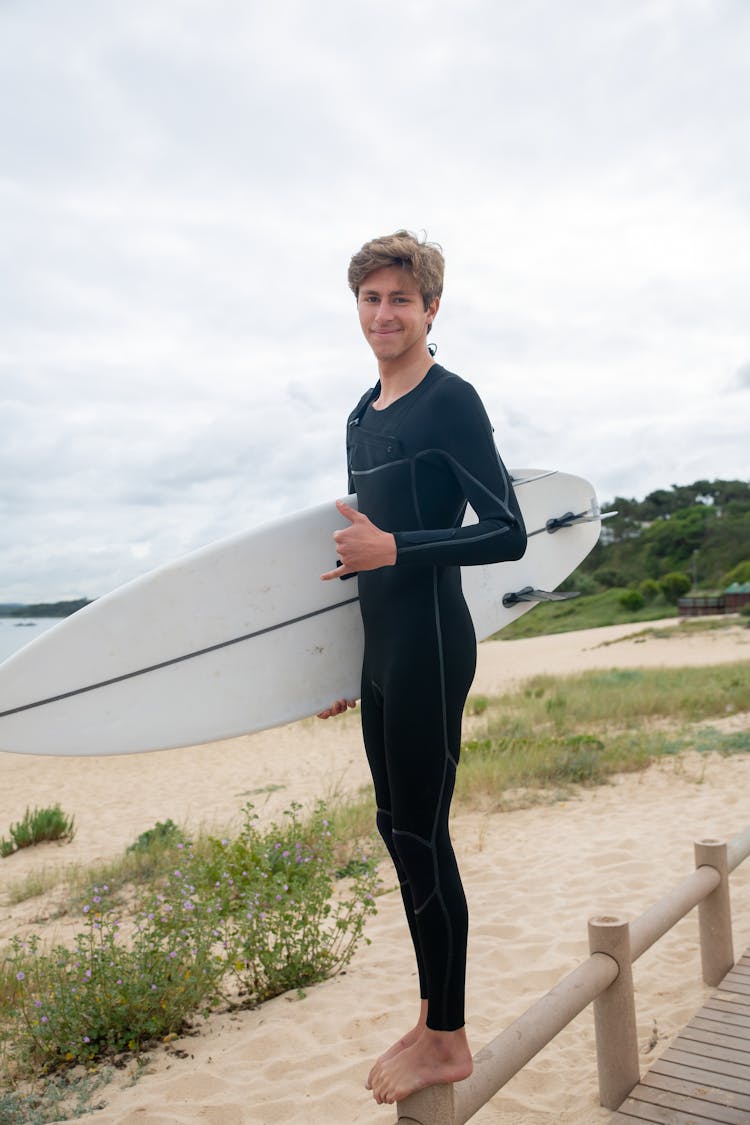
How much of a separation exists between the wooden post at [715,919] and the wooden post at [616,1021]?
2.66 feet

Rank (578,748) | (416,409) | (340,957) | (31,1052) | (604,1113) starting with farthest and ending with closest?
1. (578,748)
2. (340,957)
3. (31,1052)
4. (604,1113)
5. (416,409)

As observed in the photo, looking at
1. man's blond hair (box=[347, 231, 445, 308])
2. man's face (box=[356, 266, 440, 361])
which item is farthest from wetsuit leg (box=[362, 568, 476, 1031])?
man's blond hair (box=[347, 231, 445, 308])

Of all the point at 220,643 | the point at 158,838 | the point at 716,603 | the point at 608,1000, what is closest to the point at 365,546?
the point at 220,643

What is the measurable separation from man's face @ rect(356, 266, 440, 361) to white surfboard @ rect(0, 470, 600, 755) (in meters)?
0.42

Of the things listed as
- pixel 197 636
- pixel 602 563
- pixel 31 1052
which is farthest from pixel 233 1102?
pixel 602 563

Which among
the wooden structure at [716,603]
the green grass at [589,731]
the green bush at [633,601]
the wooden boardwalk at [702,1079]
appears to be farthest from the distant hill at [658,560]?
the wooden boardwalk at [702,1079]

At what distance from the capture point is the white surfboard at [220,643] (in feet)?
6.98

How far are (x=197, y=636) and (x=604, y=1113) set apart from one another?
6.97ft

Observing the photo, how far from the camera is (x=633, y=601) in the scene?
36625mm

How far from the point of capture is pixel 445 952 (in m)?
1.87

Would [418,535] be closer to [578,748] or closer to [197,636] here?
[197,636]

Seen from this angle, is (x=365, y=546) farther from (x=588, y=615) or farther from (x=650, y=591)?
(x=650, y=591)

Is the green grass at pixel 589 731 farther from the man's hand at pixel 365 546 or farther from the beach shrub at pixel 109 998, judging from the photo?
the man's hand at pixel 365 546

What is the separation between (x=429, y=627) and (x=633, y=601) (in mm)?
36538
